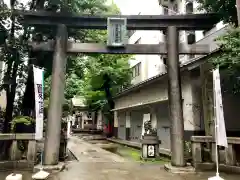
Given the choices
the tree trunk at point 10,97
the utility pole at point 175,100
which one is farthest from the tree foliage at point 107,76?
the utility pole at point 175,100

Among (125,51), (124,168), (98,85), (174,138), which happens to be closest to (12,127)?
(124,168)

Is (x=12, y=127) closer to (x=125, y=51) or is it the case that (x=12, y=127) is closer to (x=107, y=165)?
(x=107, y=165)

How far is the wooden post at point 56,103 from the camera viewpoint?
1013 cm

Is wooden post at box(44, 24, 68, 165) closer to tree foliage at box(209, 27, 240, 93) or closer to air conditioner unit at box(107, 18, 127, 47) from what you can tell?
air conditioner unit at box(107, 18, 127, 47)

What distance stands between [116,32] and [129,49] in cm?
87

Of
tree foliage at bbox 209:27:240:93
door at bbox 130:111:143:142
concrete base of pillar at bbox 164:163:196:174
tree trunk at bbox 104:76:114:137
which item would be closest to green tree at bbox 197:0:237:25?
tree foliage at bbox 209:27:240:93

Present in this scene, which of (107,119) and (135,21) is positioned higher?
(135,21)

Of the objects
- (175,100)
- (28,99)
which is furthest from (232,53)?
(28,99)

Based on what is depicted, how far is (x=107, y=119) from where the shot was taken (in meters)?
35.9

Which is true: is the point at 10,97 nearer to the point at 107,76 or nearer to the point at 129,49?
the point at 129,49

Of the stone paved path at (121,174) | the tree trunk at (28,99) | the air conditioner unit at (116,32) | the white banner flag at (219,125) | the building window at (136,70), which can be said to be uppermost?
the building window at (136,70)

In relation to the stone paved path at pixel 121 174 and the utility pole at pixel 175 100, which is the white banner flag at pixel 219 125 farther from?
the utility pole at pixel 175 100

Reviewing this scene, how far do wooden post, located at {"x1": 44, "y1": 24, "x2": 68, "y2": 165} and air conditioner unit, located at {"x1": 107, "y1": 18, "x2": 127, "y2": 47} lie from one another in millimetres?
1845

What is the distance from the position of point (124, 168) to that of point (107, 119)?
2531 centimetres
